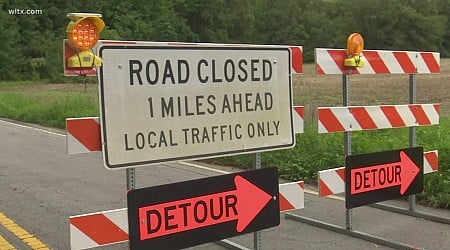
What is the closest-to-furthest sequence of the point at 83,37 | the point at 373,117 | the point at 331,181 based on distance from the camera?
the point at 83,37, the point at 331,181, the point at 373,117

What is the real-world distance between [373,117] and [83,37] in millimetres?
2985

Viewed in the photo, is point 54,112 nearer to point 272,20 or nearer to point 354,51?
point 354,51

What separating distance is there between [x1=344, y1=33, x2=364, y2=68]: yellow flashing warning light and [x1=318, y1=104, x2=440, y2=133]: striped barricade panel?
15.6 inches

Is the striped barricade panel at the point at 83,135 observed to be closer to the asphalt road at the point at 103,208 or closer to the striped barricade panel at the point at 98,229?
the striped barricade panel at the point at 98,229

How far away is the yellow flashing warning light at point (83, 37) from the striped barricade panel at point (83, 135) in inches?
13.5

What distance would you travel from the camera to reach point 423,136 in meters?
8.37

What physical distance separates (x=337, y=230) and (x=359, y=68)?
1534mm

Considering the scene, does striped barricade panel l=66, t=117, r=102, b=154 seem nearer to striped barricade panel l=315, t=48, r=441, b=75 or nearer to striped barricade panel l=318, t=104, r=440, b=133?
striped barricade panel l=318, t=104, r=440, b=133

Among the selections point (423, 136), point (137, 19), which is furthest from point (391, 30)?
point (423, 136)

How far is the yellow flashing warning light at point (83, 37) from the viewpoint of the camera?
136 inches

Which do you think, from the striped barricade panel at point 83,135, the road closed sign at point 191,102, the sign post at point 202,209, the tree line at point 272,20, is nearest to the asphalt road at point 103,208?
the sign post at point 202,209

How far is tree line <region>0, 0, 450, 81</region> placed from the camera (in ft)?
276

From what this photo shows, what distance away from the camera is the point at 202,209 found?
390 cm

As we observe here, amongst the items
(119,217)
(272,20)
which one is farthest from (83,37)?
(272,20)
